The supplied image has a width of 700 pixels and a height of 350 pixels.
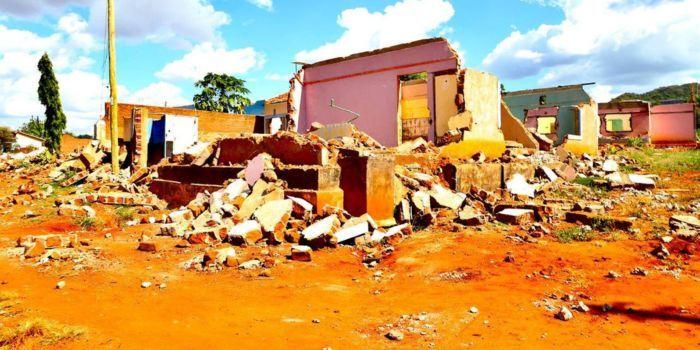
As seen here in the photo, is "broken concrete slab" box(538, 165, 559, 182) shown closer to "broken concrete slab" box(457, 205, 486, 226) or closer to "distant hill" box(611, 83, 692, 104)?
"broken concrete slab" box(457, 205, 486, 226)

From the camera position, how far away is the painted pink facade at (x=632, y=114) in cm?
2486

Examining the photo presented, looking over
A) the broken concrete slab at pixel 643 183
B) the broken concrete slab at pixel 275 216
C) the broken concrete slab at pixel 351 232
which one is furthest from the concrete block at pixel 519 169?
the broken concrete slab at pixel 275 216

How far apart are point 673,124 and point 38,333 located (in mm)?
31700

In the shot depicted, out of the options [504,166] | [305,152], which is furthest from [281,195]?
[504,166]

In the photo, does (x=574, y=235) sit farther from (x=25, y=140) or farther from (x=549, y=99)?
(x=25, y=140)

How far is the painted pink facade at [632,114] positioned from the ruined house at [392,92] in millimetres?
16422

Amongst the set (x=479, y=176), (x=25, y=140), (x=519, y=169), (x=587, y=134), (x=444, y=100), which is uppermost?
(x=25, y=140)

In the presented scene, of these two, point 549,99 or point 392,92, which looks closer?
point 392,92

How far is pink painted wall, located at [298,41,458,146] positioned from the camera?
502 inches

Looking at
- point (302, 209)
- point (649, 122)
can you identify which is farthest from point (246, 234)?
point (649, 122)

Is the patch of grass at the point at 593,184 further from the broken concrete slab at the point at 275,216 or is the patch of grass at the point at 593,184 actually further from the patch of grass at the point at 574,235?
the broken concrete slab at the point at 275,216

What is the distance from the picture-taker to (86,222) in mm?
7449

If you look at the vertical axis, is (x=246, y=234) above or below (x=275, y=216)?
below

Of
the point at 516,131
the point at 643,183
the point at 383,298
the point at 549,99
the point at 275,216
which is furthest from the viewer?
the point at 549,99
